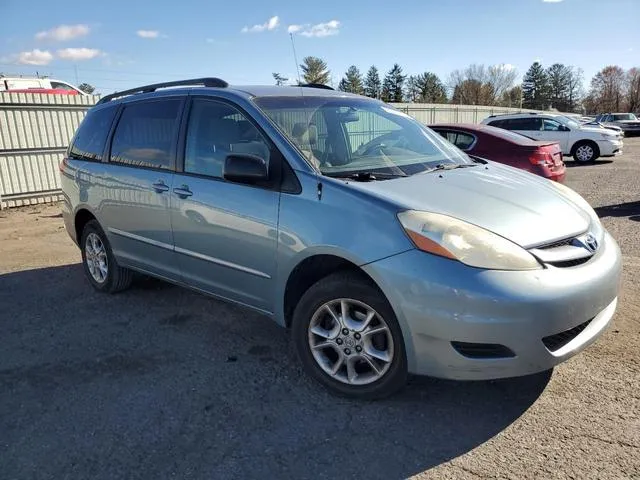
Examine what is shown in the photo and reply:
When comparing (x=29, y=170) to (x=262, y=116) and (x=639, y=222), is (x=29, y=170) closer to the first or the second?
(x=262, y=116)

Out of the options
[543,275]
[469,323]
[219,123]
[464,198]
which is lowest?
[469,323]

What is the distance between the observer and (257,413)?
3.01m

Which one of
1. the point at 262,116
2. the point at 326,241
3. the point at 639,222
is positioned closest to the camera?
the point at 326,241

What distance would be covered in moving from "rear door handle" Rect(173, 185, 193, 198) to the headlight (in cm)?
172

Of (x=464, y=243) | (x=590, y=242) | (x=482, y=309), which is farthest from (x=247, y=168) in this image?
(x=590, y=242)

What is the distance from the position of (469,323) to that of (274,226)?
1.32 metres

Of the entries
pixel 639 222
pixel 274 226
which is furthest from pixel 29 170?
pixel 639 222

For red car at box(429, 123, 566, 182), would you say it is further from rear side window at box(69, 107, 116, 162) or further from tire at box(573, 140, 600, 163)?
tire at box(573, 140, 600, 163)

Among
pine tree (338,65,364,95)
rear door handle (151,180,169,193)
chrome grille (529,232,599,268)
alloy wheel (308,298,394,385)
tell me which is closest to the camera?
chrome grille (529,232,599,268)

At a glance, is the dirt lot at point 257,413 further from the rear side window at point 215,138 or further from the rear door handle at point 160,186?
the rear side window at point 215,138

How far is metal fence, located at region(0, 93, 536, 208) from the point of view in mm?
10188

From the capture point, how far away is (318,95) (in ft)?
13.5

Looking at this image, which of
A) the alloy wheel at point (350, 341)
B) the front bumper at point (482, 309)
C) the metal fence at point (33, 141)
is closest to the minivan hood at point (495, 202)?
the front bumper at point (482, 309)

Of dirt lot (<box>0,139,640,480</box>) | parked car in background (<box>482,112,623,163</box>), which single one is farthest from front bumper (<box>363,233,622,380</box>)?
parked car in background (<box>482,112,623,163</box>)
